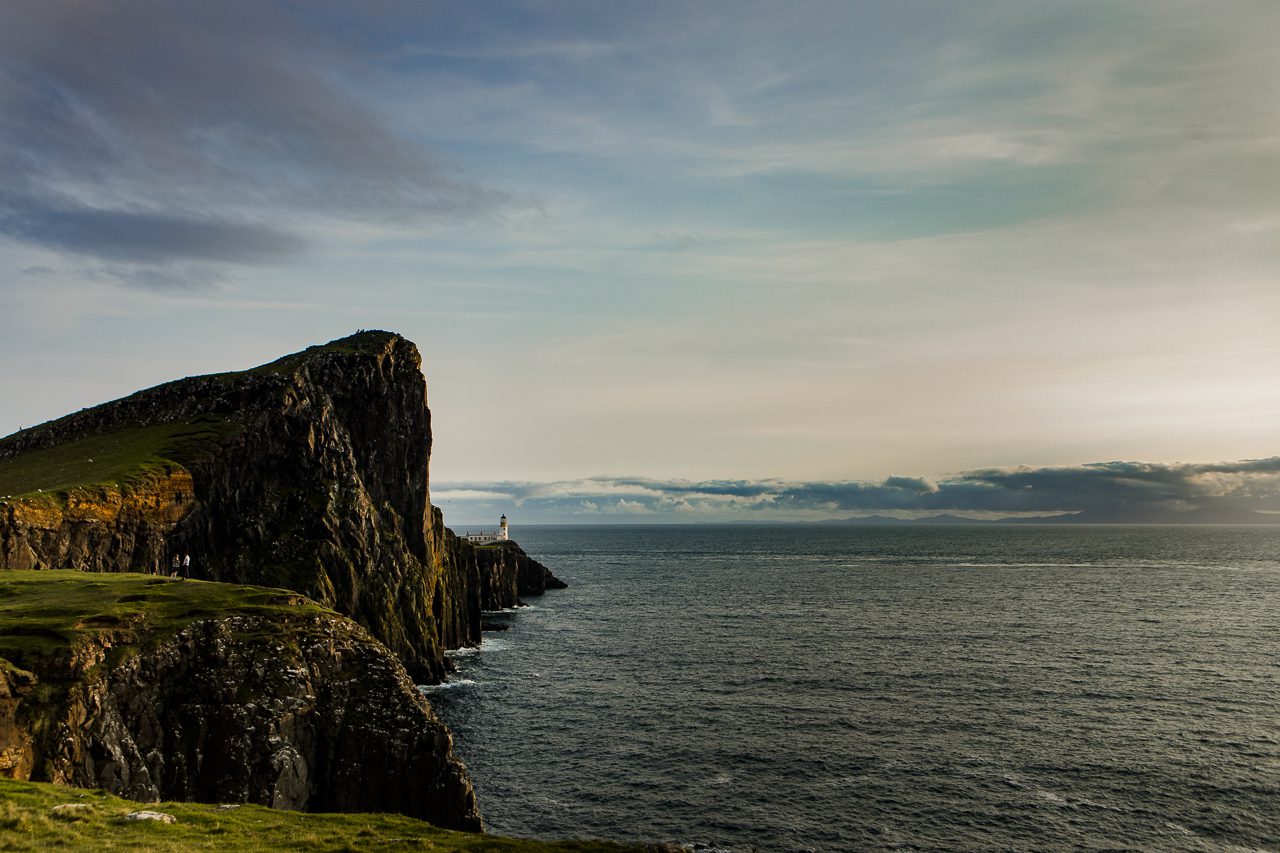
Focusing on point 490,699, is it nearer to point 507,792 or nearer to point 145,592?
point 507,792

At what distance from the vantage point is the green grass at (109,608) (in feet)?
142

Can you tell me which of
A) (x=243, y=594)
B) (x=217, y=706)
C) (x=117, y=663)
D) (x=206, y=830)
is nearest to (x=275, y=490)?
(x=243, y=594)

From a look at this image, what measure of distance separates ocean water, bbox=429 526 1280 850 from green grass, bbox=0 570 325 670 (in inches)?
873

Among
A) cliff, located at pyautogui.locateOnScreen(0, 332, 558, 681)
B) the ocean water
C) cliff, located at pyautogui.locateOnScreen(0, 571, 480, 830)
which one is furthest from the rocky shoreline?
the ocean water

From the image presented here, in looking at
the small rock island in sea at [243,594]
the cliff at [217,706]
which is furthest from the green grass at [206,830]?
the cliff at [217,706]

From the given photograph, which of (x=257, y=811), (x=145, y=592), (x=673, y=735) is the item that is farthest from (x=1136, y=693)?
(x=145, y=592)

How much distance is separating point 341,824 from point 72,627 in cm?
Result: 2196

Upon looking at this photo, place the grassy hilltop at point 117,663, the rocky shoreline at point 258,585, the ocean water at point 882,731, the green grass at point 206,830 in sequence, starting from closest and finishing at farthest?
1. the green grass at point 206,830
2. the grassy hilltop at point 117,663
3. the rocky shoreline at point 258,585
4. the ocean water at point 882,731

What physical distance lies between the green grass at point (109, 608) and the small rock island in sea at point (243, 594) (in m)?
0.21

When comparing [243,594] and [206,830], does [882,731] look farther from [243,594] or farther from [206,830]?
[206,830]

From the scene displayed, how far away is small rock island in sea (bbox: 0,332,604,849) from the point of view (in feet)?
140

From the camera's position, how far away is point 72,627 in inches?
1742

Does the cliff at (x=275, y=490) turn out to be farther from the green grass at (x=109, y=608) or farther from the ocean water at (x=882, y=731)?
the green grass at (x=109, y=608)

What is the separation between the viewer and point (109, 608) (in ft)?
159
